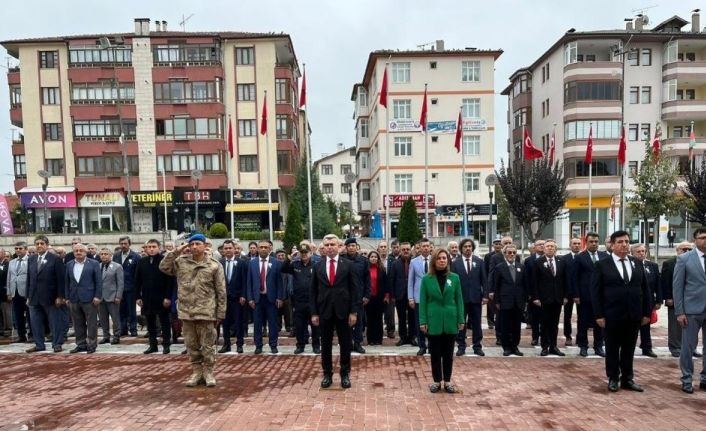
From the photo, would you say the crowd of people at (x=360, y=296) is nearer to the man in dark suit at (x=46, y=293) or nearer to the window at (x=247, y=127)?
the man in dark suit at (x=46, y=293)

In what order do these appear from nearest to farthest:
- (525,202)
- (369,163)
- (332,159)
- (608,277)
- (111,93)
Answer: (608,277), (525,202), (111,93), (369,163), (332,159)

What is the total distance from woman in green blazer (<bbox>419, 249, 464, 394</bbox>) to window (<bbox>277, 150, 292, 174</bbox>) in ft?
114

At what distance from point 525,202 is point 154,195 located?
2882cm

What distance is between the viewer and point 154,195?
127ft

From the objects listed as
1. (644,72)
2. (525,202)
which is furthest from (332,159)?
(525,202)

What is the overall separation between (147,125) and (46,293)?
32.8 metres

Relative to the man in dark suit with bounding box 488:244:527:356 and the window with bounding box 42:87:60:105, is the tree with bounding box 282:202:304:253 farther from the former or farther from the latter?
the window with bounding box 42:87:60:105

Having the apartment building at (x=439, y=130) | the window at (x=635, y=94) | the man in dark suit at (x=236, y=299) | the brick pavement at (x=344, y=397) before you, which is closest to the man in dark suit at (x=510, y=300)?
the brick pavement at (x=344, y=397)

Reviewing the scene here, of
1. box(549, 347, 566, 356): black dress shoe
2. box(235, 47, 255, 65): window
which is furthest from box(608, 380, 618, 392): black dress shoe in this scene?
box(235, 47, 255, 65): window

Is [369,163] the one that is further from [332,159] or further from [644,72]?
[332,159]

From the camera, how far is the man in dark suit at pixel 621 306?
20.6ft

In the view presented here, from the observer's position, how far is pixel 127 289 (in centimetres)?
988

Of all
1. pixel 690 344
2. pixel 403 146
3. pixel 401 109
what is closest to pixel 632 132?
pixel 403 146

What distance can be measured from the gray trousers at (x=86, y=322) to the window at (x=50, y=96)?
37.2 meters
